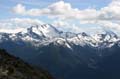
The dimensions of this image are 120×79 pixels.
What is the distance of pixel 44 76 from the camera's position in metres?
72.0

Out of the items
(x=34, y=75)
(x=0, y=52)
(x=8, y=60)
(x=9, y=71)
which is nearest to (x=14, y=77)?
(x=9, y=71)

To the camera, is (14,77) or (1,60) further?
(1,60)

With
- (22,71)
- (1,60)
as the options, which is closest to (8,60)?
(1,60)

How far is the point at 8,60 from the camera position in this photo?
73.0m

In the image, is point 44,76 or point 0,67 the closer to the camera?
point 0,67

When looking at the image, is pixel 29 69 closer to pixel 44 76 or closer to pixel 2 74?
pixel 44 76

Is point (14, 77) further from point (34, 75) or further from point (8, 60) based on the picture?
point (8, 60)

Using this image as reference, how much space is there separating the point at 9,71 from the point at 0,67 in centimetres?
217

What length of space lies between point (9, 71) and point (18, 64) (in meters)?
7.26

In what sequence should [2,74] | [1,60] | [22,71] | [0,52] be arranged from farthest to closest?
[0,52] < [1,60] < [22,71] < [2,74]

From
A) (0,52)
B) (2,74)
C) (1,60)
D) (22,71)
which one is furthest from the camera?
(0,52)

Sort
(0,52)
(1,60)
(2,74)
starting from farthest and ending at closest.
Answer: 1. (0,52)
2. (1,60)
3. (2,74)

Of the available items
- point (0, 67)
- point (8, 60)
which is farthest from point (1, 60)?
point (0, 67)

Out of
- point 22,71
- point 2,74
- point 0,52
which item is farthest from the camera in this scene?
point 0,52
